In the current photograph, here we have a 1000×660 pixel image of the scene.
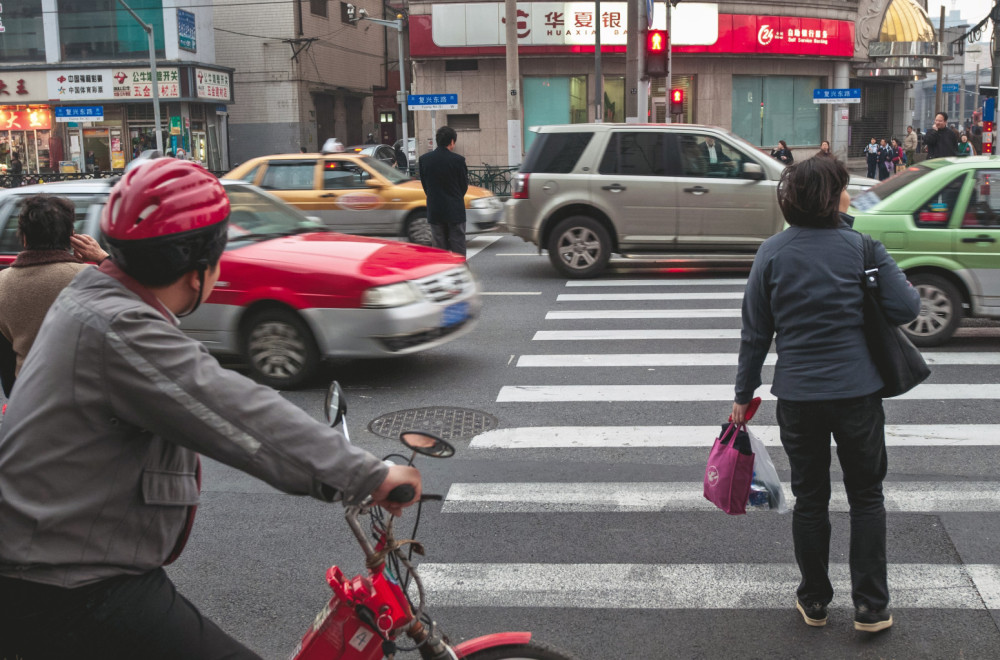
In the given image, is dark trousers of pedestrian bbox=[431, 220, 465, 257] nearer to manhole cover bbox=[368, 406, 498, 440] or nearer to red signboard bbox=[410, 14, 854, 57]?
manhole cover bbox=[368, 406, 498, 440]

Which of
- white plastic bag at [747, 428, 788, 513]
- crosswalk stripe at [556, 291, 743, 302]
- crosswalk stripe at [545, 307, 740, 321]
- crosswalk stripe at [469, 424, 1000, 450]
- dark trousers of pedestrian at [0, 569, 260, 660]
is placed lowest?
crosswalk stripe at [469, 424, 1000, 450]

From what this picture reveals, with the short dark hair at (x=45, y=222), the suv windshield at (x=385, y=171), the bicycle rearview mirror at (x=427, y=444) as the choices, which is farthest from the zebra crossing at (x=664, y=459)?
the suv windshield at (x=385, y=171)

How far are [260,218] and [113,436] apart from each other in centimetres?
727

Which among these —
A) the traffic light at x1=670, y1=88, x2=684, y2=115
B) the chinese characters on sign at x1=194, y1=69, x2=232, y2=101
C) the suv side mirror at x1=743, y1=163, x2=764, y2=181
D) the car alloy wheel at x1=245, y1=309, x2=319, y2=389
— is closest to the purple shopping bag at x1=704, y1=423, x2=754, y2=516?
the car alloy wheel at x1=245, y1=309, x2=319, y2=389

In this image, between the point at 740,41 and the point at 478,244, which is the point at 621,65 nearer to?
the point at 740,41

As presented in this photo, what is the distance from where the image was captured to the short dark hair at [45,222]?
5.07 metres

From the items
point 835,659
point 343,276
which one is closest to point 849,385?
point 835,659

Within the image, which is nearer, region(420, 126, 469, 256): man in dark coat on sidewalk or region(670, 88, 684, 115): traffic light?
region(420, 126, 469, 256): man in dark coat on sidewalk

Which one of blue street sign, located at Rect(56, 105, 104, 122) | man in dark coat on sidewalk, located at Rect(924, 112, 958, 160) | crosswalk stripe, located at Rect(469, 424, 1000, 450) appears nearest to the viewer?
crosswalk stripe, located at Rect(469, 424, 1000, 450)

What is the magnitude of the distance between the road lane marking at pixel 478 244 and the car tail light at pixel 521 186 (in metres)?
2.69

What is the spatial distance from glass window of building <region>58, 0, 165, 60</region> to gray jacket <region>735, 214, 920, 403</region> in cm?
3863

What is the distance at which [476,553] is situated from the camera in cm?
491

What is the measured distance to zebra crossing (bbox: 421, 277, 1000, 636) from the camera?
443 cm

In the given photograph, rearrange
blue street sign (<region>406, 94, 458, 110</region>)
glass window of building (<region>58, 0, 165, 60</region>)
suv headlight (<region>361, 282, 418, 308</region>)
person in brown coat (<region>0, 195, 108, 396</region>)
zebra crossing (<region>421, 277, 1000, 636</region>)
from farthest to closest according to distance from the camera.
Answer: glass window of building (<region>58, 0, 165, 60</region>)
blue street sign (<region>406, 94, 458, 110</region>)
suv headlight (<region>361, 282, 418, 308</region>)
person in brown coat (<region>0, 195, 108, 396</region>)
zebra crossing (<region>421, 277, 1000, 636</region>)
